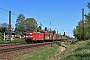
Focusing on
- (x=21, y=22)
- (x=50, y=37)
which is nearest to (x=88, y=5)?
(x=50, y=37)

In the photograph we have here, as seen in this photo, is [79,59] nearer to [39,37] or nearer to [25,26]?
[39,37]

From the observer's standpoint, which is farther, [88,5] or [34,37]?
[34,37]

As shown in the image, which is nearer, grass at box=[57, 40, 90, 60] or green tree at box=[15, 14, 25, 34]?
grass at box=[57, 40, 90, 60]

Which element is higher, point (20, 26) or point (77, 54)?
point (20, 26)

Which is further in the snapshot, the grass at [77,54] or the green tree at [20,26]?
the green tree at [20,26]

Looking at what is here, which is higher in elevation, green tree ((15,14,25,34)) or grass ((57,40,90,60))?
green tree ((15,14,25,34))

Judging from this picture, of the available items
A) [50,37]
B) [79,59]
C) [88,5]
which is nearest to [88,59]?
[79,59]

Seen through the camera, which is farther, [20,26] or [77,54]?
[20,26]

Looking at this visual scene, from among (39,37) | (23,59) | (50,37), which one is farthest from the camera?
(50,37)

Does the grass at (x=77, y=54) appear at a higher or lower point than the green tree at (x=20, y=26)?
lower

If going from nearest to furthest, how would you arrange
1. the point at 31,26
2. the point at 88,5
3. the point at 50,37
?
the point at 88,5 < the point at 50,37 < the point at 31,26

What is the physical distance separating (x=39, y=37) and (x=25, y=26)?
74.8m

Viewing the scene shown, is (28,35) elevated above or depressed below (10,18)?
below

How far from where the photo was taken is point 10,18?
65500 millimetres
